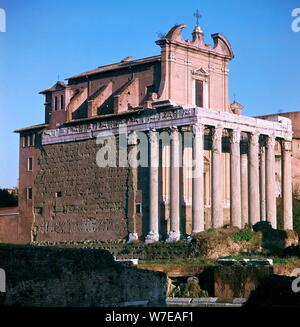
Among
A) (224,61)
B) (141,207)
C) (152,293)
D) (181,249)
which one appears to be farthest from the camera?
(224,61)

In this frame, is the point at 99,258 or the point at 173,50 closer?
the point at 99,258

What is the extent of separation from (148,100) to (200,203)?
7541 millimetres

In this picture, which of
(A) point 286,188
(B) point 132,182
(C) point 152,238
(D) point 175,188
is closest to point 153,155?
(D) point 175,188

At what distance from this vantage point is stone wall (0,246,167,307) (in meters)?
23.5

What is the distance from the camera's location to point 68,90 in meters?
59.8

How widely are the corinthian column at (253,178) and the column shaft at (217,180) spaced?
249cm

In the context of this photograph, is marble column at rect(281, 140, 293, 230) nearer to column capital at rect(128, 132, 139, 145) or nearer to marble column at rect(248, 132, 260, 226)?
marble column at rect(248, 132, 260, 226)

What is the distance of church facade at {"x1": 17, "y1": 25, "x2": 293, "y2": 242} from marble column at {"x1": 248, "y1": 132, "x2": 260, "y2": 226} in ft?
0.19

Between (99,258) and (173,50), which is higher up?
(173,50)

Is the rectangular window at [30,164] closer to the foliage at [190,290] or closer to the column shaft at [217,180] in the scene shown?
the column shaft at [217,180]

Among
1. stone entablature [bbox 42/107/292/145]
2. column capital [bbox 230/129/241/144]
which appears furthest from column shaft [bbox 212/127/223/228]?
column capital [bbox 230/129/241/144]

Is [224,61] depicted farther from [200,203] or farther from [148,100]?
[200,203]
